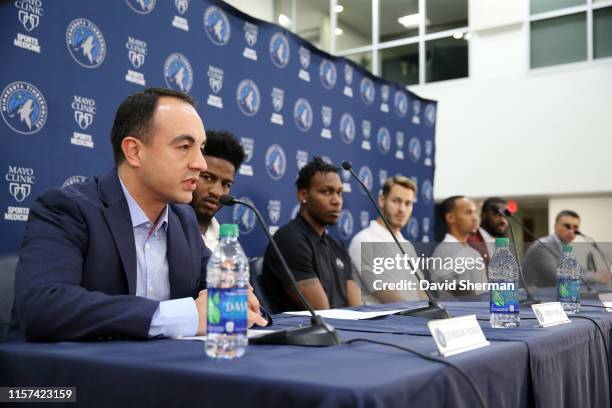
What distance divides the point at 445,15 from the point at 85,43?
7.19 metres

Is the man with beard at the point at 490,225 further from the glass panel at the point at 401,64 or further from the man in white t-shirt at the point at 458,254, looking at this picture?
the glass panel at the point at 401,64

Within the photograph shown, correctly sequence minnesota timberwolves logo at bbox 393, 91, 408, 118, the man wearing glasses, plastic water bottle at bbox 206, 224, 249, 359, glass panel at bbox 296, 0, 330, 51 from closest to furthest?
plastic water bottle at bbox 206, 224, 249, 359
the man wearing glasses
minnesota timberwolves logo at bbox 393, 91, 408, 118
glass panel at bbox 296, 0, 330, 51

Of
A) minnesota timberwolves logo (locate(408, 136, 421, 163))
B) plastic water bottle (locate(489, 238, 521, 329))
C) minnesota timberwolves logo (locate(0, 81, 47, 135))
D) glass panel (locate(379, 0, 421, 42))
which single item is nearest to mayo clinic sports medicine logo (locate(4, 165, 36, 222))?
minnesota timberwolves logo (locate(0, 81, 47, 135))

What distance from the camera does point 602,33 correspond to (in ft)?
25.1

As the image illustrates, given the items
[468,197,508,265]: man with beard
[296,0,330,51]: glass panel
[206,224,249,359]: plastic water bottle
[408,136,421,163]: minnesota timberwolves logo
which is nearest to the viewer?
[206,224,249,359]: plastic water bottle

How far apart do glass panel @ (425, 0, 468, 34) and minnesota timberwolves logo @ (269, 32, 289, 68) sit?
5567mm

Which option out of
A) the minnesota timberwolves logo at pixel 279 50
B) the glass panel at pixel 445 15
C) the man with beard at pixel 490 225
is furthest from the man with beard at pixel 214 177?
the glass panel at pixel 445 15

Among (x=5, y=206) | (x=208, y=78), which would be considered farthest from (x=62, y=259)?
(x=208, y=78)

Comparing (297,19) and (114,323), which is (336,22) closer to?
(297,19)

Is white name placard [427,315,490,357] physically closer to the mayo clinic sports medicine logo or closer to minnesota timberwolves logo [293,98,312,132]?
the mayo clinic sports medicine logo

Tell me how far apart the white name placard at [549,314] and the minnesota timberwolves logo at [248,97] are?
2241 mm

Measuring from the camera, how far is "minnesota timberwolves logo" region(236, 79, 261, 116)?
3.48m

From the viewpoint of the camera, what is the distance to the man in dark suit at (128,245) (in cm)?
118

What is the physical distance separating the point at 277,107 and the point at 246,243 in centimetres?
89
